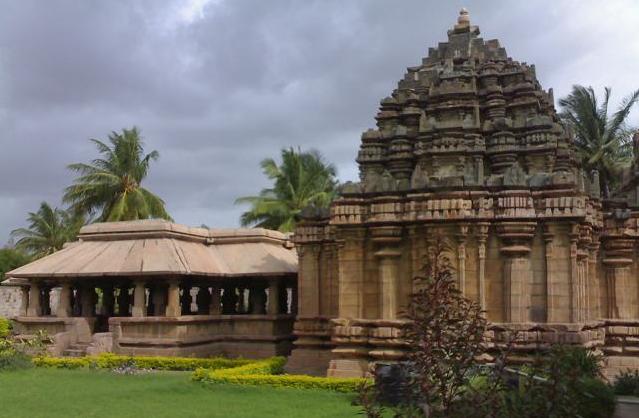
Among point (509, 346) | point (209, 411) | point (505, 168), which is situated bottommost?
point (209, 411)

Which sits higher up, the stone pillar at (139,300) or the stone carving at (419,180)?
the stone carving at (419,180)

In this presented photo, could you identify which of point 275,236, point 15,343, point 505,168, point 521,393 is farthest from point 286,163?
point 521,393

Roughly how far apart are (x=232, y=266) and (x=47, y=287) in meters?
6.02

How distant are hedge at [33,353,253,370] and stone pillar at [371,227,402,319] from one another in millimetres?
4541

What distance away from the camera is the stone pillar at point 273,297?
66.3ft

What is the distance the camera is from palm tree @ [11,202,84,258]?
4056 centimetres

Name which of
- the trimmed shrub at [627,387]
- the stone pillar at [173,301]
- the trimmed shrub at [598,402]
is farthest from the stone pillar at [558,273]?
the stone pillar at [173,301]

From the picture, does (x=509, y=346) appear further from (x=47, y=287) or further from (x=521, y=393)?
(x=47, y=287)

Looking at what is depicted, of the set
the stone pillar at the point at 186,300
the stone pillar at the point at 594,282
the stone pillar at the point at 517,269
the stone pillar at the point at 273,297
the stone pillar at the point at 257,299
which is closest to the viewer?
the stone pillar at the point at 517,269

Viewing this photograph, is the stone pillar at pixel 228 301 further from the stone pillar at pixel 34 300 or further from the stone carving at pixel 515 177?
the stone carving at pixel 515 177

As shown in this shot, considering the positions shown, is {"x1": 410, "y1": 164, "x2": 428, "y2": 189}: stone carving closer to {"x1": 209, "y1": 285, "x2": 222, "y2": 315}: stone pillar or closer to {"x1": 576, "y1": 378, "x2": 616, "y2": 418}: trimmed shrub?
{"x1": 576, "y1": 378, "x2": 616, "y2": 418}: trimmed shrub

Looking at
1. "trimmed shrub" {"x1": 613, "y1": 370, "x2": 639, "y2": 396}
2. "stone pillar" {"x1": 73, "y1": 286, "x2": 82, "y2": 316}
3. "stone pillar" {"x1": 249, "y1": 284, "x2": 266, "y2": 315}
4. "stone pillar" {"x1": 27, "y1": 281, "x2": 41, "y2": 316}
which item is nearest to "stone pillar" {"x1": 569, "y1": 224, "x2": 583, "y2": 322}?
"trimmed shrub" {"x1": 613, "y1": 370, "x2": 639, "y2": 396}

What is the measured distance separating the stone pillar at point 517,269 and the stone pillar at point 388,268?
6.79ft

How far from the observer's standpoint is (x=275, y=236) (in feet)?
73.2
